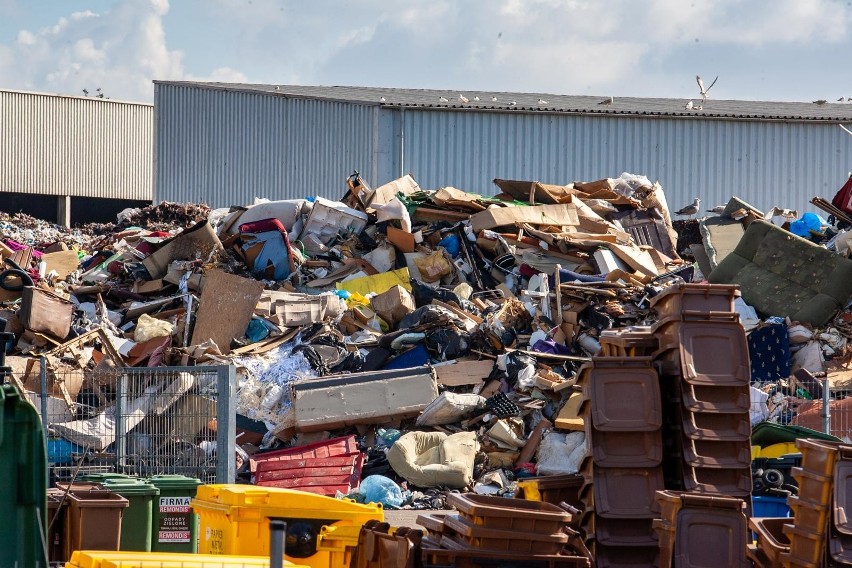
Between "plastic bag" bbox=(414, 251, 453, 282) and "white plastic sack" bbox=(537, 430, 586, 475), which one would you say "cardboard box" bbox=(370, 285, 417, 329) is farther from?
"white plastic sack" bbox=(537, 430, 586, 475)

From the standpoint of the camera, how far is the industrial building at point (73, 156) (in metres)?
38.4

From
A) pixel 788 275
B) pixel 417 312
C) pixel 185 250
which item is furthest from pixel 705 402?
pixel 185 250

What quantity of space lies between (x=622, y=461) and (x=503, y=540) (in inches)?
55.4

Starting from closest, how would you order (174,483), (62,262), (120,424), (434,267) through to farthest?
1. (174,483)
2. (120,424)
3. (434,267)
4. (62,262)

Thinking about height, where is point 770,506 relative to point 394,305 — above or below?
below

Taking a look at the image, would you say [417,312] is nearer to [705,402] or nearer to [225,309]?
[225,309]

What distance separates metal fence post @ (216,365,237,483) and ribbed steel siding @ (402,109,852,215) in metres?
15.1

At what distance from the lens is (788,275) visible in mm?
15328

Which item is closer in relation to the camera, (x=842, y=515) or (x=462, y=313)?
(x=842, y=515)

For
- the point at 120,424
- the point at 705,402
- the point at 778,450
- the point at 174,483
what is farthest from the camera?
the point at 778,450

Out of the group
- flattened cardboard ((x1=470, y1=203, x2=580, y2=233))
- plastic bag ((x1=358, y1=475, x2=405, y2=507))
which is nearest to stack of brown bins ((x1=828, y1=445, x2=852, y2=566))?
plastic bag ((x1=358, y1=475, x2=405, y2=507))

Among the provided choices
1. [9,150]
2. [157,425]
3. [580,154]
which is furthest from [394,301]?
[9,150]

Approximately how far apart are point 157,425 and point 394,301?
208 inches

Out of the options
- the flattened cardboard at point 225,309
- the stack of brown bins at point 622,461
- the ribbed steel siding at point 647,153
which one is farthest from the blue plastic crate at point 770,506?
the ribbed steel siding at point 647,153
